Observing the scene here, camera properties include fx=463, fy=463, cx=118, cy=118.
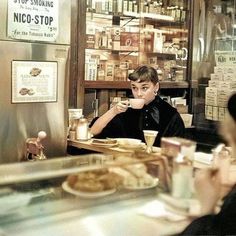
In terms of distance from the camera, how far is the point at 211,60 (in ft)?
16.2

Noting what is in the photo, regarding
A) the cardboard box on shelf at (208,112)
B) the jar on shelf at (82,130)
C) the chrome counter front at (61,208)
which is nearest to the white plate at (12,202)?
the chrome counter front at (61,208)

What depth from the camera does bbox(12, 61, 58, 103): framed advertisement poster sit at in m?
2.77

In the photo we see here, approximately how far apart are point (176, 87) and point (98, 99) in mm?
965

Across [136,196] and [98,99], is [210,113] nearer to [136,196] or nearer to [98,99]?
[98,99]

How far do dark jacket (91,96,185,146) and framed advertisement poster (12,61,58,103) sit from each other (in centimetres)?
83

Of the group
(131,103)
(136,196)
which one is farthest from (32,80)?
(136,196)

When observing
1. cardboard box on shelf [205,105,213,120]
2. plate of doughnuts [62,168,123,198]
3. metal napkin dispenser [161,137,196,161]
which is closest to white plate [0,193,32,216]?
plate of doughnuts [62,168,123,198]

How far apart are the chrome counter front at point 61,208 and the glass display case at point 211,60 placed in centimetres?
334

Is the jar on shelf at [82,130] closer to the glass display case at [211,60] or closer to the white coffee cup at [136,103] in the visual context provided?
the white coffee cup at [136,103]

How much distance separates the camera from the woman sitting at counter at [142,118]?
3.60 m

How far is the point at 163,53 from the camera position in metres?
4.95

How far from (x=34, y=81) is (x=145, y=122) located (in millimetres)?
1113

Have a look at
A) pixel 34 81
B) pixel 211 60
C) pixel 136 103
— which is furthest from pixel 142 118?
pixel 211 60

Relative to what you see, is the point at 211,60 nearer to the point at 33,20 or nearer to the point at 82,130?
the point at 82,130
